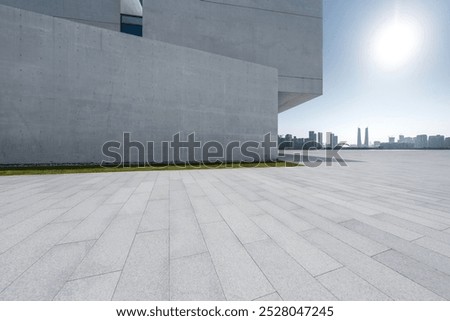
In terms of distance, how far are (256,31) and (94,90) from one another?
16.0 metres

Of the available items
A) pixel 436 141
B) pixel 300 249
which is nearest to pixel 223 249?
pixel 300 249

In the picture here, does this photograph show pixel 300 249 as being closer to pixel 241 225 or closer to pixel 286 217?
pixel 241 225

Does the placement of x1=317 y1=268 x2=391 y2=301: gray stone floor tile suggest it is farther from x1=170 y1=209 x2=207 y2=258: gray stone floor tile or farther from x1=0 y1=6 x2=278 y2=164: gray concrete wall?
x1=0 y1=6 x2=278 y2=164: gray concrete wall

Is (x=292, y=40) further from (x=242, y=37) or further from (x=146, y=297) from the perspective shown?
(x=146, y=297)

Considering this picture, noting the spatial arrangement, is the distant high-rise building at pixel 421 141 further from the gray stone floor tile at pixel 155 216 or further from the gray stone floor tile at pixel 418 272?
the gray stone floor tile at pixel 155 216

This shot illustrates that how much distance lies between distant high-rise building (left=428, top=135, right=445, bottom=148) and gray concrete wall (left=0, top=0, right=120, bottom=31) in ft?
407

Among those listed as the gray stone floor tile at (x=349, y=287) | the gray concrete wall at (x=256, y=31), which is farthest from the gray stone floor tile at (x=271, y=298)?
the gray concrete wall at (x=256, y=31)

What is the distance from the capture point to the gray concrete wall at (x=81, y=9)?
16.7 metres

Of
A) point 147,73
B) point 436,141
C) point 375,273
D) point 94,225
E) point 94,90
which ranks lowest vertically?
point 375,273

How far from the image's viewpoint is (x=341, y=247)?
275cm

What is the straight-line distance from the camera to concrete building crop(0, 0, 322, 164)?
11461 millimetres

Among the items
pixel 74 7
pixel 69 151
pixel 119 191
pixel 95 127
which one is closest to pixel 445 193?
pixel 119 191

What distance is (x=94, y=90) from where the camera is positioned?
12.6 metres

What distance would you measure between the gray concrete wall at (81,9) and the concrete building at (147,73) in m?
0.08
